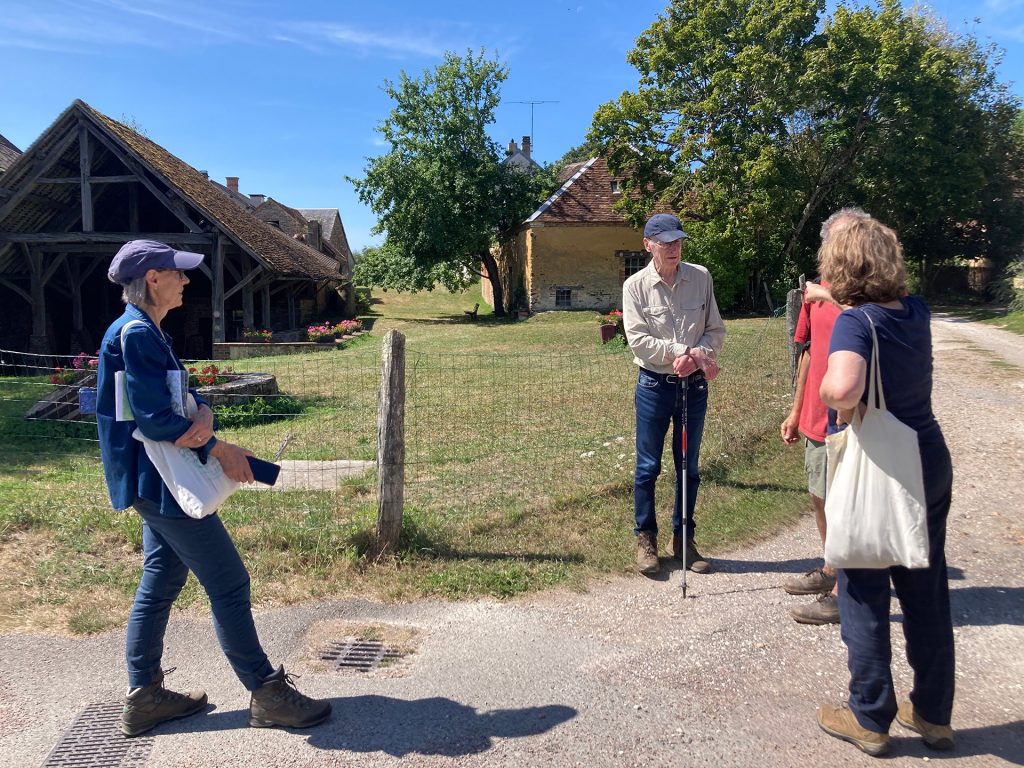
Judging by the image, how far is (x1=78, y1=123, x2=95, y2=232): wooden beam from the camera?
18.4 metres

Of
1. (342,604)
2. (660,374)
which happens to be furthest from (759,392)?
(342,604)

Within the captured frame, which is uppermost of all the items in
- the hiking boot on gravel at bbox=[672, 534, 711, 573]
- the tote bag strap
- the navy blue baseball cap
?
the navy blue baseball cap

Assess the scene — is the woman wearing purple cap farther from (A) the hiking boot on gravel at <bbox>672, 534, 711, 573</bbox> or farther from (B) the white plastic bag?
(A) the hiking boot on gravel at <bbox>672, 534, 711, 573</bbox>

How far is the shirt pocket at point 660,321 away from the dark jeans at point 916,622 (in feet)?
6.35

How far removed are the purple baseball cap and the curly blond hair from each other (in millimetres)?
2495

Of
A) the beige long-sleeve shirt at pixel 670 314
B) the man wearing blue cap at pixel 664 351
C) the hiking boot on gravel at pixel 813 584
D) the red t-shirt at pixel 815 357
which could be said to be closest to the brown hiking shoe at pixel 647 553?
the man wearing blue cap at pixel 664 351

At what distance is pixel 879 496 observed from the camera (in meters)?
2.54

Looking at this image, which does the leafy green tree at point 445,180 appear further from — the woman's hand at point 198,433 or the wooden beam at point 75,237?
the woman's hand at point 198,433

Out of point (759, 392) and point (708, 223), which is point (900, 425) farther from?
point (708, 223)

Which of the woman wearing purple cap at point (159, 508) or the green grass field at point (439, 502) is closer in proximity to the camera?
the woman wearing purple cap at point (159, 508)

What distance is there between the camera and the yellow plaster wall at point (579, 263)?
29.4 m

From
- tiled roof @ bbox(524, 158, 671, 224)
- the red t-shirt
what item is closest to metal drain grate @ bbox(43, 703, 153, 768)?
the red t-shirt

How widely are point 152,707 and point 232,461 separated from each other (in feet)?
3.58

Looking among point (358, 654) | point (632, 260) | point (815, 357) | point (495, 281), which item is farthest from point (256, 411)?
point (495, 281)
